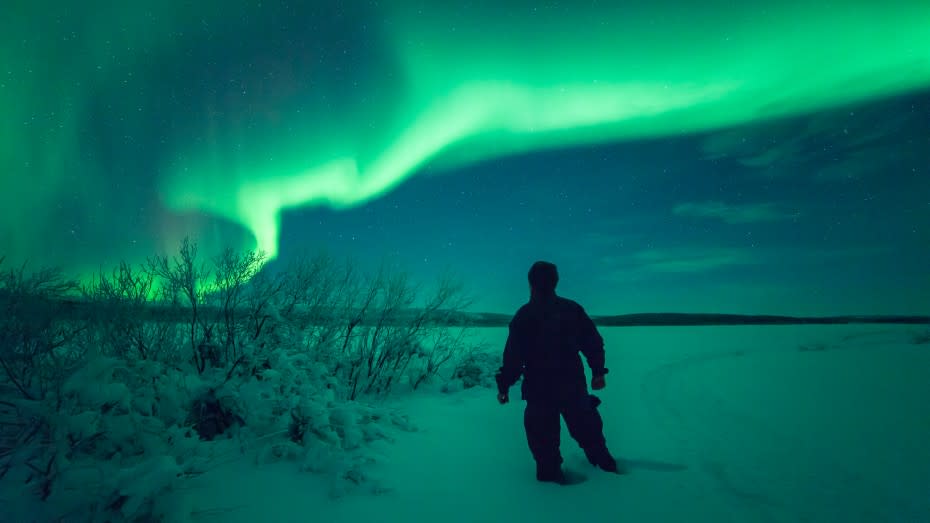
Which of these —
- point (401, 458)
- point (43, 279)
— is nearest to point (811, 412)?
point (401, 458)

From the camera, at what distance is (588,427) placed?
389cm

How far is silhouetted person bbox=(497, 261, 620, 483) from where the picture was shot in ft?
12.6

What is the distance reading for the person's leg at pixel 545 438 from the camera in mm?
3719

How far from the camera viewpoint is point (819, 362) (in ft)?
41.2

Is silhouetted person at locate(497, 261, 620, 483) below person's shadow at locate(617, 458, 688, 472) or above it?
above

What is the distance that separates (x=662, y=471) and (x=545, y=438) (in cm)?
118

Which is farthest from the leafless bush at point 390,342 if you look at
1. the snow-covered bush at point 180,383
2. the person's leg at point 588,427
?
the person's leg at point 588,427

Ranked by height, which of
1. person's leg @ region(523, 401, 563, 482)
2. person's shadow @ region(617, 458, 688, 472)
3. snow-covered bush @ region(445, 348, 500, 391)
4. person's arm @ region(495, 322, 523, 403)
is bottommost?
snow-covered bush @ region(445, 348, 500, 391)

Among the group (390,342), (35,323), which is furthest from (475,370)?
(35,323)

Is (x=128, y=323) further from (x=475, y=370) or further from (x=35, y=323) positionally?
(x=475, y=370)

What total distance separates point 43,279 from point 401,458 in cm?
843

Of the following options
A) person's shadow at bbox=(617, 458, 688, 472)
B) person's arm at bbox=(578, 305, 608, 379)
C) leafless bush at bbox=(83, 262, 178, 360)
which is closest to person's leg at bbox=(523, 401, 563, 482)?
person's arm at bbox=(578, 305, 608, 379)

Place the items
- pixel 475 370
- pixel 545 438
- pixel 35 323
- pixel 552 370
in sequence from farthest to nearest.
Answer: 1. pixel 475 370
2. pixel 35 323
3. pixel 552 370
4. pixel 545 438

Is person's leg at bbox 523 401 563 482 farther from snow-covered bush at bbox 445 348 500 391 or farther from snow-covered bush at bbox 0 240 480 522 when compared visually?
snow-covered bush at bbox 445 348 500 391
